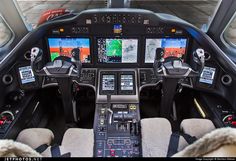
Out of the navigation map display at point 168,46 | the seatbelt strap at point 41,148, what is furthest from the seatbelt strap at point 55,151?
the navigation map display at point 168,46

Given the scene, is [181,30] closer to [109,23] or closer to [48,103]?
[109,23]

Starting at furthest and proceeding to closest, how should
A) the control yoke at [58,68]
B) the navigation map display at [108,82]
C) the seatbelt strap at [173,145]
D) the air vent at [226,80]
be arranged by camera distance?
the navigation map display at [108,82] < the air vent at [226,80] < the control yoke at [58,68] < the seatbelt strap at [173,145]

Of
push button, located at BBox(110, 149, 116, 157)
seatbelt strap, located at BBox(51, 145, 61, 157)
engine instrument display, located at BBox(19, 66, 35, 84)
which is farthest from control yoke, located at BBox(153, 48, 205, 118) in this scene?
engine instrument display, located at BBox(19, 66, 35, 84)

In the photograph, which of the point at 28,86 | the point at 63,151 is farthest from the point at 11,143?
the point at 28,86

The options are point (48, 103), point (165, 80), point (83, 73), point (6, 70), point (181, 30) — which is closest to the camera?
point (165, 80)

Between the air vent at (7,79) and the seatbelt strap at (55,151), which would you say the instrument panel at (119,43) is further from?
the seatbelt strap at (55,151)

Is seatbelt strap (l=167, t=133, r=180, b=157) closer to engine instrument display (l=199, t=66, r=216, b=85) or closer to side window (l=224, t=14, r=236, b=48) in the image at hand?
engine instrument display (l=199, t=66, r=216, b=85)

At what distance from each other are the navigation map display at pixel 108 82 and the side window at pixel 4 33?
45.8 inches

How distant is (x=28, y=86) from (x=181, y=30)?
1.63m

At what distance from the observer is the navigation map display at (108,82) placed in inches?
97.0

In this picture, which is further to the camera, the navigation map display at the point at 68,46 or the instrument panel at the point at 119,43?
the navigation map display at the point at 68,46

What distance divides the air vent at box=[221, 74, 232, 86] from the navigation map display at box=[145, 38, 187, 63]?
1.49ft

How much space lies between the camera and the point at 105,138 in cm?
201

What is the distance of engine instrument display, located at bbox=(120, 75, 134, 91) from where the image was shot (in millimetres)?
2474
